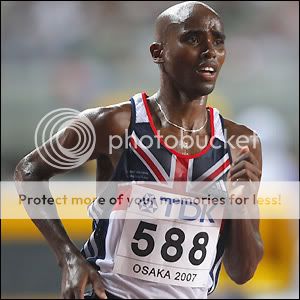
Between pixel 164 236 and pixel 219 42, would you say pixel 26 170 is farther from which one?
pixel 219 42

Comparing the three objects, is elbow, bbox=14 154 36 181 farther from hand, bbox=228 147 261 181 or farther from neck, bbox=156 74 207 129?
hand, bbox=228 147 261 181

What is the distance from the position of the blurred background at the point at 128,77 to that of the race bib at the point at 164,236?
241cm

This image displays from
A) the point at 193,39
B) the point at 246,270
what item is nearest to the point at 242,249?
the point at 246,270

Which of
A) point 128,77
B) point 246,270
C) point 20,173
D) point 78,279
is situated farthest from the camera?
point 128,77

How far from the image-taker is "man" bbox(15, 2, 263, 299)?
2.41 m

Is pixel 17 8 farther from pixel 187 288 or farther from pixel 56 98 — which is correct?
pixel 187 288

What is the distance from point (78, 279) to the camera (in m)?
2.29

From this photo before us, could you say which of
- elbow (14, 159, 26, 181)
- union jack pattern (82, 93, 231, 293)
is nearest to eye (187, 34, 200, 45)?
union jack pattern (82, 93, 231, 293)

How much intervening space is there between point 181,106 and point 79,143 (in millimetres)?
406

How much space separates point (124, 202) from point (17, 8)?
363 centimetres

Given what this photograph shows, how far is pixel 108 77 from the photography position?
5.86 m

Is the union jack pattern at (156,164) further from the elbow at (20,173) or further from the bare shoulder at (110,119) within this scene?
the elbow at (20,173)

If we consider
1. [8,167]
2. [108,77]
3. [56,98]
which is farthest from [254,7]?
[8,167]

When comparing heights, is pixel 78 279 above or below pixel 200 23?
below
